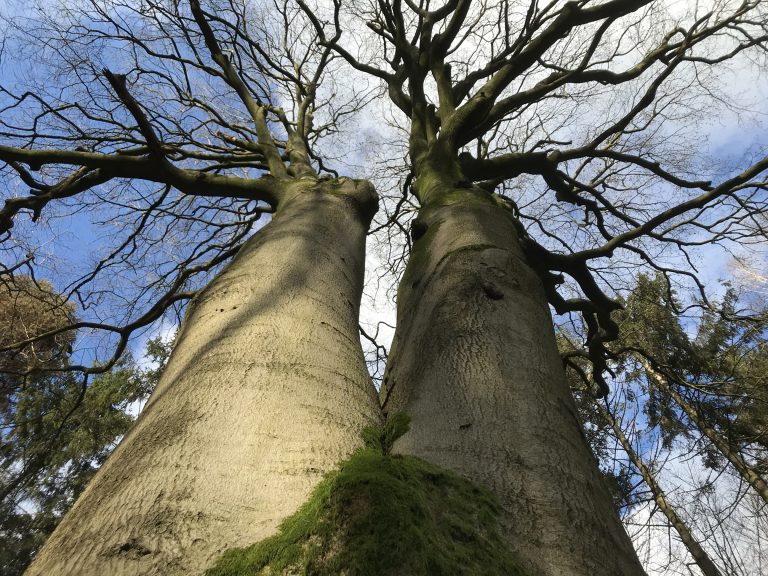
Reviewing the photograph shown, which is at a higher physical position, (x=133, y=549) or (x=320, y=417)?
(x=320, y=417)

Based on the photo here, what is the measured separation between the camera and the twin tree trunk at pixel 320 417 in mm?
777

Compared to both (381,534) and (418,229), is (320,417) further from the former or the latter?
(418,229)

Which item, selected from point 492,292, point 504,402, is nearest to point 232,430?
point 504,402

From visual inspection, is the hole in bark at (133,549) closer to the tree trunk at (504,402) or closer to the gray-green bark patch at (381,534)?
the gray-green bark patch at (381,534)

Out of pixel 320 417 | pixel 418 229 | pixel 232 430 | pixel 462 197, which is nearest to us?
pixel 232 430

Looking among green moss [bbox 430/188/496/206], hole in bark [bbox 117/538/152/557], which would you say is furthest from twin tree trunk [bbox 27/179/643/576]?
green moss [bbox 430/188/496/206]

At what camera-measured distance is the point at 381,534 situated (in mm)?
698

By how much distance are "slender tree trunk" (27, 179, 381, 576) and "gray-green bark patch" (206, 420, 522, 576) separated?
0.07 m

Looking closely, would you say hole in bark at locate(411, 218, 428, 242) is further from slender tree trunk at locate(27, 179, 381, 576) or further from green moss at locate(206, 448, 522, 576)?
green moss at locate(206, 448, 522, 576)

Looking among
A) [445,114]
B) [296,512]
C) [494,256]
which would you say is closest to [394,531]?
[296,512]

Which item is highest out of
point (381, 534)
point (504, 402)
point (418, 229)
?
point (418, 229)

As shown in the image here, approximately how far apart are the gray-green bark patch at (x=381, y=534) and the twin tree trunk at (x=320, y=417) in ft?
0.15

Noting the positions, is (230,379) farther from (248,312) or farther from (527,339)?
(527,339)

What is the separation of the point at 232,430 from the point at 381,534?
1.36 feet
